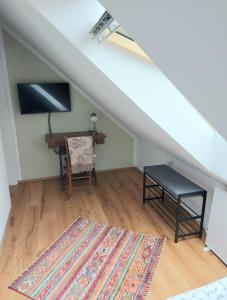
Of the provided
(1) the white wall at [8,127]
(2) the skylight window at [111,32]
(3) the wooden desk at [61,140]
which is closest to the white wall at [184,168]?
(3) the wooden desk at [61,140]

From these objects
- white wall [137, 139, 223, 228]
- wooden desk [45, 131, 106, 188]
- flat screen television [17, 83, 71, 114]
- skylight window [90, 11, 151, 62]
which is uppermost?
skylight window [90, 11, 151, 62]

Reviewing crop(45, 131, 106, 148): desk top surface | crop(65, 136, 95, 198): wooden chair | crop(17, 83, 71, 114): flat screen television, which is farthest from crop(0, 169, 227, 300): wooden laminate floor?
crop(17, 83, 71, 114): flat screen television

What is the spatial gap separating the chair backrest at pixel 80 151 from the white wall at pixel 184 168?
1094mm

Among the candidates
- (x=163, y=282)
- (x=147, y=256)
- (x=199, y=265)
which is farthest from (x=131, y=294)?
(x=199, y=265)

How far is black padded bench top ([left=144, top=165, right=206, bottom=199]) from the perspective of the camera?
7.87ft

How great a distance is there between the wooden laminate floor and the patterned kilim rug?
0.10m

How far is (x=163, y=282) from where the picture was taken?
2.01 meters

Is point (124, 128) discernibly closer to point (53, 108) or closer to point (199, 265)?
point (53, 108)

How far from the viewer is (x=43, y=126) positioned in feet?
12.5

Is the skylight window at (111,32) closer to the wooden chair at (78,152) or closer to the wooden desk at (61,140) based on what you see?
the wooden chair at (78,152)

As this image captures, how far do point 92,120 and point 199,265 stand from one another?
8.44 ft

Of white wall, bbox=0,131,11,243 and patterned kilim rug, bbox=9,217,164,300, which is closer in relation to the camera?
patterned kilim rug, bbox=9,217,164,300

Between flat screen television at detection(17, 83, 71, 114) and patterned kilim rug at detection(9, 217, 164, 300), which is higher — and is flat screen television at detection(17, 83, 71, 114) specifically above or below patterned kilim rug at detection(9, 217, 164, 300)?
above

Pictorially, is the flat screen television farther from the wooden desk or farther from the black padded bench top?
the black padded bench top
